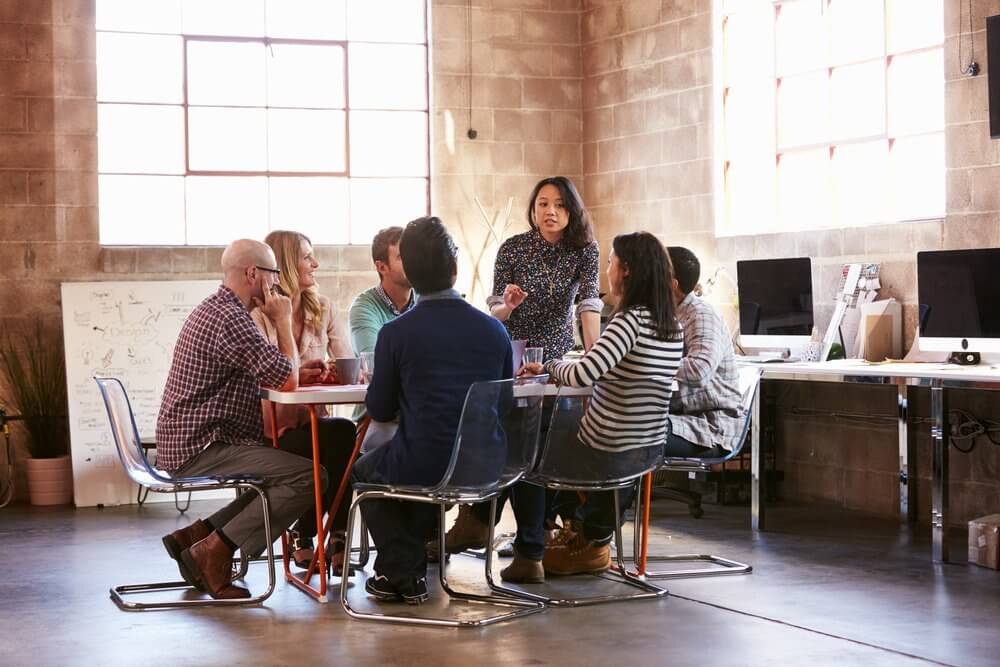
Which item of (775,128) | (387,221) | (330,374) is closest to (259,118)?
(387,221)

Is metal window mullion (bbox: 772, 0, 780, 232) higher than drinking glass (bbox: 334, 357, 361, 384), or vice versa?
metal window mullion (bbox: 772, 0, 780, 232)

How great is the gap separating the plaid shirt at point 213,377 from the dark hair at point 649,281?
1.16 m

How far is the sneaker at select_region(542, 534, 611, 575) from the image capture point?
16.0ft

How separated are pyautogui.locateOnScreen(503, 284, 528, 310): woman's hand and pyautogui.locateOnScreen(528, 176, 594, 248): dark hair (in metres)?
0.39

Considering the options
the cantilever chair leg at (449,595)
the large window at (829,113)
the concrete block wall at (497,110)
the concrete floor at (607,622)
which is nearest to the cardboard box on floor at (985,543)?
the concrete floor at (607,622)

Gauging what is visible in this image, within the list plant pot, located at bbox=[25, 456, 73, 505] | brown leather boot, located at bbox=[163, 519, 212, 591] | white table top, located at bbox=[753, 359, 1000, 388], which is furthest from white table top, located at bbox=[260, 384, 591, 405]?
plant pot, located at bbox=[25, 456, 73, 505]

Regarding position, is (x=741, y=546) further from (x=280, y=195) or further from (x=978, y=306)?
(x=280, y=195)

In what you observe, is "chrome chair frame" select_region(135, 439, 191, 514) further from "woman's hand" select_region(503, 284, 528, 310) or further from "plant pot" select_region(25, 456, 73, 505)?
"woman's hand" select_region(503, 284, 528, 310)

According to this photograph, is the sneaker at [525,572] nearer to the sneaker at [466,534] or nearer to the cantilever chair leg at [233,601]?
the sneaker at [466,534]

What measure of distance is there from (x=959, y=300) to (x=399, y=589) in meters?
2.76

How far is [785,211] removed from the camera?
287 inches

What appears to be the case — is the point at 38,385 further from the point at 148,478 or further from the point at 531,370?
the point at 531,370

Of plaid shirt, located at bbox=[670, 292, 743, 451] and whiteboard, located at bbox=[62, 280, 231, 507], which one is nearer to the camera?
plaid shirt, located at bbox=[670, 292, 743, 451]

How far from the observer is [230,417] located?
4.50 meters
